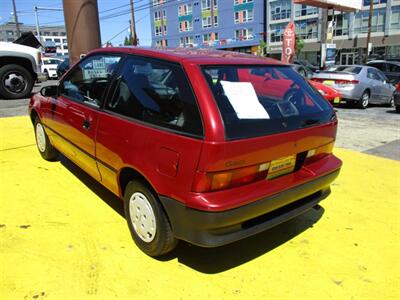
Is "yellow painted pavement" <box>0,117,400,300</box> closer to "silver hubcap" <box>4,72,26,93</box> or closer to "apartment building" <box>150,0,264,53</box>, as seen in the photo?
"silver hubcap" <box>4,72,26,93</box>

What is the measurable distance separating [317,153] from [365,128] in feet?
19.6

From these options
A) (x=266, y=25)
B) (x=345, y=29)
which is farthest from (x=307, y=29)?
(x=266, y=25)

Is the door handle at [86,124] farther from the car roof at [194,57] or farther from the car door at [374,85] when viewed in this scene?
the car door at [374,85]

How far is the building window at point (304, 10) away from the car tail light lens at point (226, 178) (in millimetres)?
50402

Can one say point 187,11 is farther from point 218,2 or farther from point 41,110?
point 41,110

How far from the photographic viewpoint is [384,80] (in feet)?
43.8

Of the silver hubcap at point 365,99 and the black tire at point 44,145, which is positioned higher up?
the black tire at point 44,145

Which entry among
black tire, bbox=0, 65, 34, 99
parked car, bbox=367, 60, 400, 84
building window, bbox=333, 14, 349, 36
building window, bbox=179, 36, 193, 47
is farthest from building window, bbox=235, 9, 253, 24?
black tire, bbox=0, 65, 34, 99

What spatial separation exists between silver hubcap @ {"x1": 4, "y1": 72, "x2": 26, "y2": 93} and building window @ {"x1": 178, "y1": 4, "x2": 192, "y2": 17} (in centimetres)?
5667

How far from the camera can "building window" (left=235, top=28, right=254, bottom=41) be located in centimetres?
5617

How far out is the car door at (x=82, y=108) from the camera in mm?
3441

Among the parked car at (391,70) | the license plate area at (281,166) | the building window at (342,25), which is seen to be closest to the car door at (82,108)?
the license plate area at (281,166)

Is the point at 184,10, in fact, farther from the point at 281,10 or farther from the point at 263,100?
the point at 263,100

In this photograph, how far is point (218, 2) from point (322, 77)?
50780 mm
